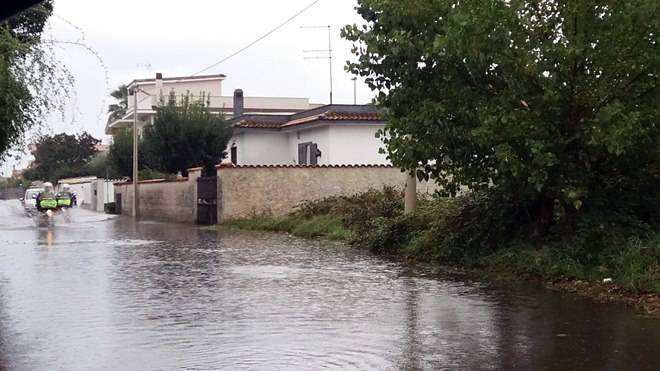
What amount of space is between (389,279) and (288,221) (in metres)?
13.4

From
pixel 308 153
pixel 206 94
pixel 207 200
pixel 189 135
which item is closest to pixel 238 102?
pixel 189 135

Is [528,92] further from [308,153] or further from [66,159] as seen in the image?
[66,159]

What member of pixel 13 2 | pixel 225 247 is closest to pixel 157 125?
pixel 225 247

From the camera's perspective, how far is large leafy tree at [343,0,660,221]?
39.8 ft

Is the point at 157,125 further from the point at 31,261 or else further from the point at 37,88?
the point at 37,88

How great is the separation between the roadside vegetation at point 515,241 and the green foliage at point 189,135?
1923cm

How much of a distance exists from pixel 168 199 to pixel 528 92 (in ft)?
89.8

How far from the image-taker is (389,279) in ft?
43.8

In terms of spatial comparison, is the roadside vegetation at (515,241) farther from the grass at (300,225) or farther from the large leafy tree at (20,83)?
the large leafy tree at (20,83)

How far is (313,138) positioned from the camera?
36562mm

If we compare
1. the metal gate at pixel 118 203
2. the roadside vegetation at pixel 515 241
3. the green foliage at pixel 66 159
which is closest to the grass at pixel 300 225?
the roadside vegetation at pixel 515 241

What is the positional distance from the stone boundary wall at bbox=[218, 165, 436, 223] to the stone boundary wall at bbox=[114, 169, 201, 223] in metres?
4.00

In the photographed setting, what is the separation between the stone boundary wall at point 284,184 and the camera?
2944 cm

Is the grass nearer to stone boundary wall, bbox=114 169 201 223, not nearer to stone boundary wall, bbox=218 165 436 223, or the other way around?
stone boundary wall, bbox=218 165 436 223
